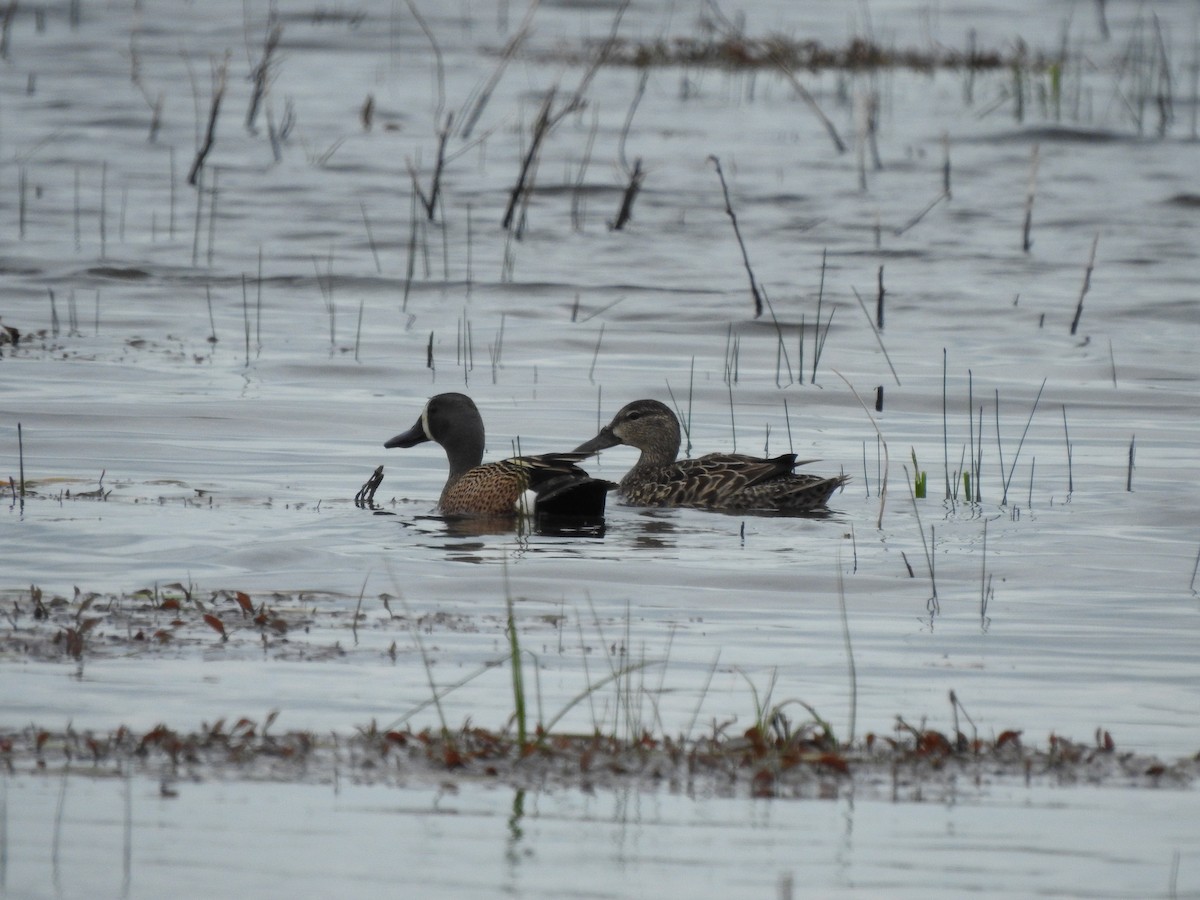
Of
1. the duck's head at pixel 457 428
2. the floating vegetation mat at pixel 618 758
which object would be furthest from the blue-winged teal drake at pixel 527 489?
the floating vegetation mat at pixel 618 758

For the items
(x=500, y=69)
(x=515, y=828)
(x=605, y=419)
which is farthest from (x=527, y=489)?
(x=500, y=69)

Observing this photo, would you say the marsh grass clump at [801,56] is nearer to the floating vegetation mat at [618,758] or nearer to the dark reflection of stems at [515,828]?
the floating vegetation mat at [618,758]

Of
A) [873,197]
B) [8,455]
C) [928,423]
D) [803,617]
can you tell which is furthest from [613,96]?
[803,617]

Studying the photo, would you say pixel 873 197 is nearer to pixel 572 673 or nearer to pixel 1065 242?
pixel 1065 242

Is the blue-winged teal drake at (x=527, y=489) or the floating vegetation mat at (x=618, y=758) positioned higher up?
the blue-winged teal drake at (x=527, y=489)

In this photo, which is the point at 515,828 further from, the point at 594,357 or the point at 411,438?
the point at 594,357

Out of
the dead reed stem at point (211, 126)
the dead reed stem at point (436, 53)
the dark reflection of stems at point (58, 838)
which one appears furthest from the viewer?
the dead reed stem at point (211, 126)

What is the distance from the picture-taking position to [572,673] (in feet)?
18.0

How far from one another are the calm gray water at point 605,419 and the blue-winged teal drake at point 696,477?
0.75 feet

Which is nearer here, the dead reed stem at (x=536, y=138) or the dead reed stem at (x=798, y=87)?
the dead reed stem at (x=536, y=138)

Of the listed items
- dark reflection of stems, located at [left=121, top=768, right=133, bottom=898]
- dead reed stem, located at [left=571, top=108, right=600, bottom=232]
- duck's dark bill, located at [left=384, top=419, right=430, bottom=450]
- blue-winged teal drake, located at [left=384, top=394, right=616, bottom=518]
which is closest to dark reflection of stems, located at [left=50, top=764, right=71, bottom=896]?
dark reflection of stems, located at [left=121, top=768, right=133, bottom=898]

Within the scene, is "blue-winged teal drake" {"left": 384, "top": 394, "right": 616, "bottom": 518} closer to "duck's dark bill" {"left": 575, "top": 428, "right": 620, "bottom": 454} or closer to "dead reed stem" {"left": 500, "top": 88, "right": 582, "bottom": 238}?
"duck's dark bill" {"left": 575, "top": 428, "right": 620, "bottom": 454}

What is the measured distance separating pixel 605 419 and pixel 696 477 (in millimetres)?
2168

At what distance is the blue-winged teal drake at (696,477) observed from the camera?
885cm
